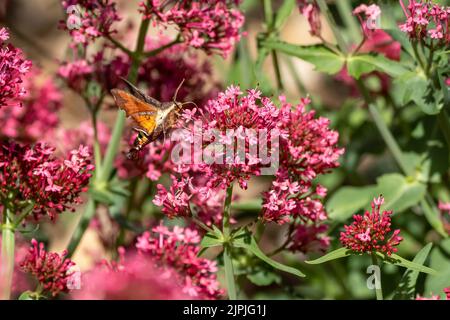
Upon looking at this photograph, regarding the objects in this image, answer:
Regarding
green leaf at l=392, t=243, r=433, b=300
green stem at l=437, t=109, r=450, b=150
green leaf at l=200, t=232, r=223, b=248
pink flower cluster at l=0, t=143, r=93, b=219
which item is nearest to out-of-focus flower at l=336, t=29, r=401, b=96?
green stem at l=437, t=109, r=450, b=150

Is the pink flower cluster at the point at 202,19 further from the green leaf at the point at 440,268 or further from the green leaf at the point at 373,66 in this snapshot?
the green leaf at the point at 440,268

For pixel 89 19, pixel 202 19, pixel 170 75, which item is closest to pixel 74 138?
pixel 170 75

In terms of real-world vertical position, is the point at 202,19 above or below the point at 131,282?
above

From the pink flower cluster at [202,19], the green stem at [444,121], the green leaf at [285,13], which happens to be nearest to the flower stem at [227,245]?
the pink flower cluster at [202,19]

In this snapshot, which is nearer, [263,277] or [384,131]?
[263,277]

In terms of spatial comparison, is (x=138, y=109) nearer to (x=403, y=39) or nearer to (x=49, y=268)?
(x=49, y=268)
